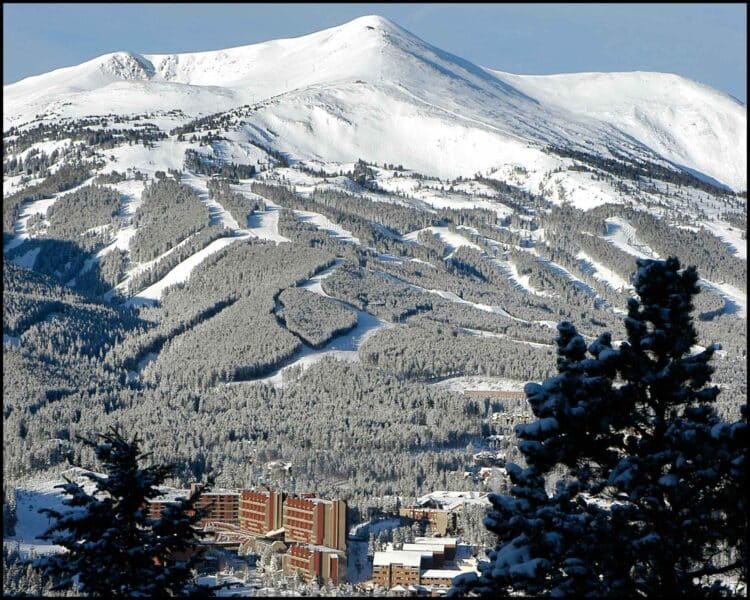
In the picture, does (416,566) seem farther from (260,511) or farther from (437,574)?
(260,511)

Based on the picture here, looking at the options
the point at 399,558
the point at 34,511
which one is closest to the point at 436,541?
the point at 399,558

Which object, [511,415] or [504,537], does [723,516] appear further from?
[511,415]

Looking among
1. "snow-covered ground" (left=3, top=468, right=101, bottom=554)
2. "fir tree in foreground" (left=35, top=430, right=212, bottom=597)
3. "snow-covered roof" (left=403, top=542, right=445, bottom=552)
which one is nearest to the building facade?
"snow-covered ground" (left=3, top=468, right=101, bottom=554)

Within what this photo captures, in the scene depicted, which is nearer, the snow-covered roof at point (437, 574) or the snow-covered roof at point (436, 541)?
the snow-covered roof at point (437, 574)

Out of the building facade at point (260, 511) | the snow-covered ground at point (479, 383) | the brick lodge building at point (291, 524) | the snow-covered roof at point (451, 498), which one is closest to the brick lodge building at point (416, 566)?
the brick lodge building at point (291, 524)

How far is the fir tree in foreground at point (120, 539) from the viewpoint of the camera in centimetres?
2489

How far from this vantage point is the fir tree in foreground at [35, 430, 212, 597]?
24.9 m

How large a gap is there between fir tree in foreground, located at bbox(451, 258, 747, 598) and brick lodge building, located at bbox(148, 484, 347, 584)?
211 ft

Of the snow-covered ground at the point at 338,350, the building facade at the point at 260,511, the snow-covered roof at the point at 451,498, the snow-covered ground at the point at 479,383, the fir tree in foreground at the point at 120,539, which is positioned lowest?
the fir tree in foreground at the point at 120,539

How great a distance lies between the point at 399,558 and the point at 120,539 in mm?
62260

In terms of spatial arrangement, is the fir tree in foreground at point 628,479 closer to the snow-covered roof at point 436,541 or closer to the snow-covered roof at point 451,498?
the snow-covered roof at point 436,541

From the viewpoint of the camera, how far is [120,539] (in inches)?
1004

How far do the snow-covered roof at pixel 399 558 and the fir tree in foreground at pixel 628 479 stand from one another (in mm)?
61482

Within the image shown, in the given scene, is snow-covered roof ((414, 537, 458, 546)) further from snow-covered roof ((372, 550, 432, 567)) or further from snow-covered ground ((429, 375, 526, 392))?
snow-covered ground ((429, 375, 526, 392))
